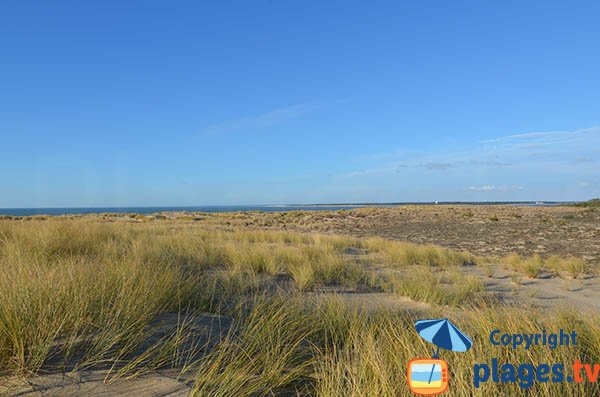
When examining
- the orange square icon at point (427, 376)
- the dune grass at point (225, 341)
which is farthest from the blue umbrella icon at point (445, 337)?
the dune grass at point (225, 341)

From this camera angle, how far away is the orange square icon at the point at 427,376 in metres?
1.52

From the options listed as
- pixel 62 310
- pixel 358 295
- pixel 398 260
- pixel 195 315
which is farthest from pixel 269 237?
pixel 62 310

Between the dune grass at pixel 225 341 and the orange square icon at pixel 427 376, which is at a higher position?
the orange square icon at pixel 427 376

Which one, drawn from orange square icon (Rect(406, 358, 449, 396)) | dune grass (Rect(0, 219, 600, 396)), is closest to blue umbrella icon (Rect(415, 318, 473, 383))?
orange square icon (Rect(406, 358, 449, 396))

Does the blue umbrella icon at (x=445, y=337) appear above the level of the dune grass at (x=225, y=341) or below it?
above

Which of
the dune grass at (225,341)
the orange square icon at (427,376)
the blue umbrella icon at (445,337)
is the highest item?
the blue umbrella icon at (445,337)

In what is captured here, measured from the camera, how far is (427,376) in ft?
5.16

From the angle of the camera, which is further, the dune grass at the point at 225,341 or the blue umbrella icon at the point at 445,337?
the dune grass at the point at 225,341

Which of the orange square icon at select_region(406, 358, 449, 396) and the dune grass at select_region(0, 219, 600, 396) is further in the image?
the dune grass at select_region(0, 219, 600, 396)

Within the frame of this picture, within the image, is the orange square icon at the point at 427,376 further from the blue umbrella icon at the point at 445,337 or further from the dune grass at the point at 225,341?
the dune grass at the point at 225,341

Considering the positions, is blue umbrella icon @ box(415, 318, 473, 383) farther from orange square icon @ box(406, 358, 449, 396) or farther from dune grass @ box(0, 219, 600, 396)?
dune grass @ box(0, 219, 600, 396)

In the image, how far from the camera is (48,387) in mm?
2135

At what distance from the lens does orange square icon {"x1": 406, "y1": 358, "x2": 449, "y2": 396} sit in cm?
152

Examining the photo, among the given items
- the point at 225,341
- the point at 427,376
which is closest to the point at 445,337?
the point at 427,376
